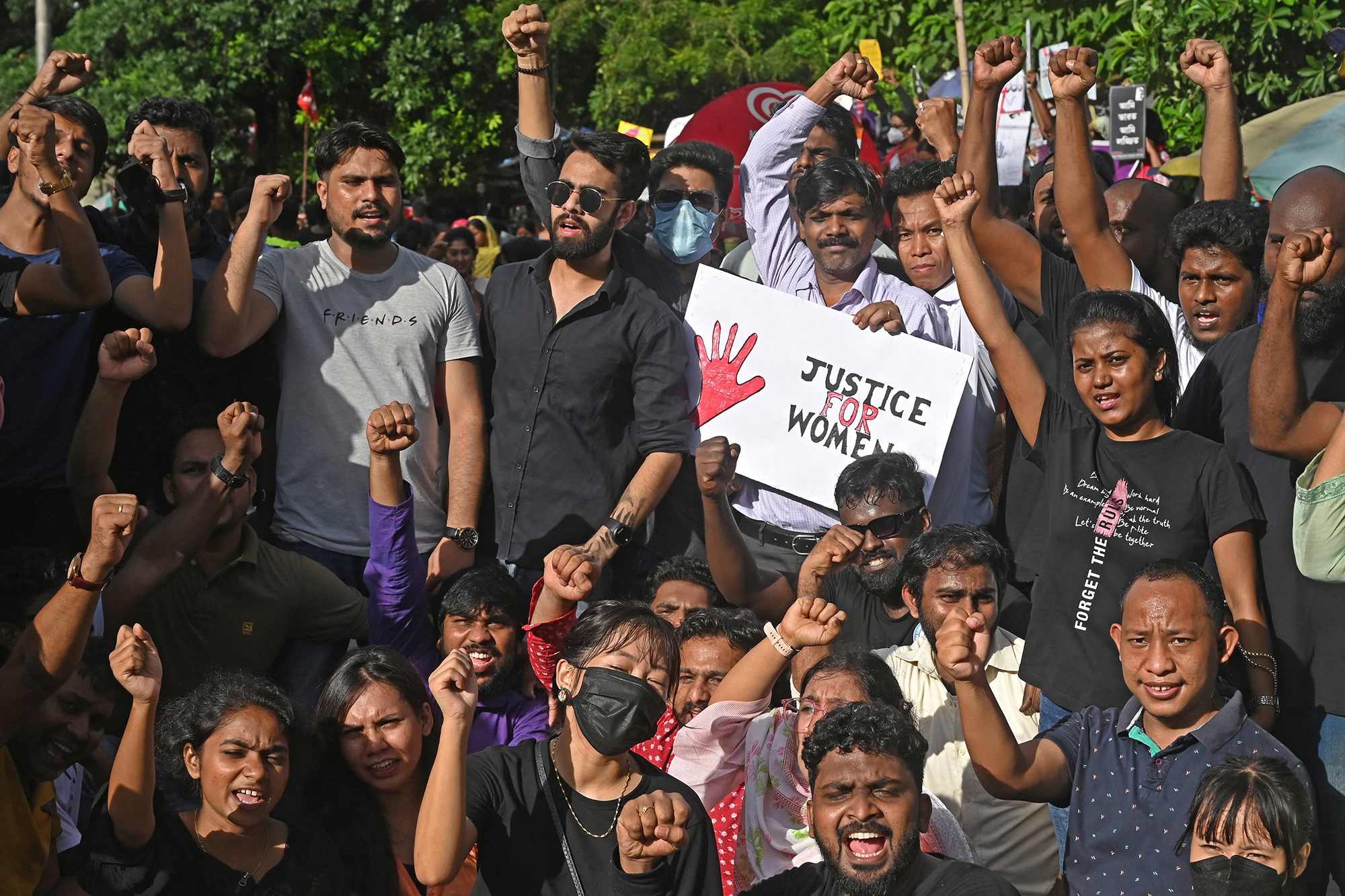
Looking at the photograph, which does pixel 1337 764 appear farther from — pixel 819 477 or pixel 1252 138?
pixel 1252 138

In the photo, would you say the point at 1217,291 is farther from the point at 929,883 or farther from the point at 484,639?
the point at 484,639

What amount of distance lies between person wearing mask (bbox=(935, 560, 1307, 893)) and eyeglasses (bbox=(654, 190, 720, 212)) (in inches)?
108

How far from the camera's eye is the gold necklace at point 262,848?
3803 millimetres

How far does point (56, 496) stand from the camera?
15.9 ft

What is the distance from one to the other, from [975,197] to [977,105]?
61 centimetres

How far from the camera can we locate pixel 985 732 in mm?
3691

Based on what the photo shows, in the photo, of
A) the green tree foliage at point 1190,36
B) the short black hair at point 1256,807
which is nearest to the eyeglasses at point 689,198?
the short black hair at point 1256,807

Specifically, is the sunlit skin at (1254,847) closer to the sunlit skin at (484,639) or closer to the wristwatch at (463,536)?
the sunlit skin at (484,639)

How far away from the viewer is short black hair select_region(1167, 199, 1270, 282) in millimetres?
Result: 4840

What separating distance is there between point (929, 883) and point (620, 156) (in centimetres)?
279

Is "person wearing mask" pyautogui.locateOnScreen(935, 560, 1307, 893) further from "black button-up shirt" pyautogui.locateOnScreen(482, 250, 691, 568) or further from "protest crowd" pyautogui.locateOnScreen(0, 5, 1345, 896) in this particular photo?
"black button-up shirt" pyautogui.locateOnScreen(482, 250, 691, 568)

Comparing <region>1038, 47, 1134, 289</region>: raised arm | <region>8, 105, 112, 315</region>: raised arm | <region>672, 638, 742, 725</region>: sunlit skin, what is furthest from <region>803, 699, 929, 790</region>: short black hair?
<region>8, 105, 112, 315</region>: raised arm

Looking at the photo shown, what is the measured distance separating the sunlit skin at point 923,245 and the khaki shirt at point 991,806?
1808mm

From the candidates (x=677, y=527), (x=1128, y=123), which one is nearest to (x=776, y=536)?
(x=677, y=527)
